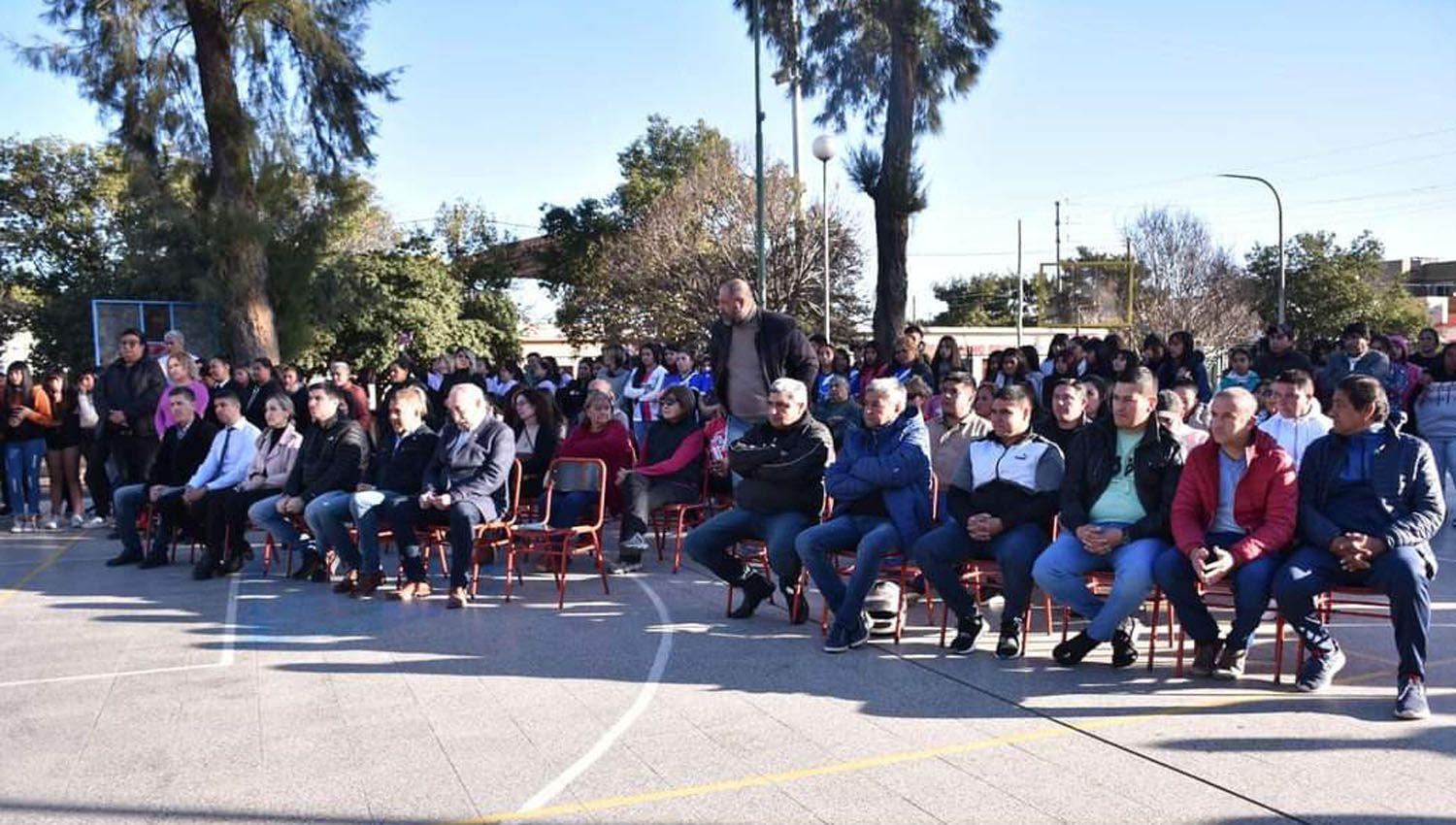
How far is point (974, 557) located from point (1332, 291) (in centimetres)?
4667

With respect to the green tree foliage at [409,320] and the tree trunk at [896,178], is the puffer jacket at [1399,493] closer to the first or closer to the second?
the tree trunk at [896,178]

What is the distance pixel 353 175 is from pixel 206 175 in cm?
228

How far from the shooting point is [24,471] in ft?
39.8

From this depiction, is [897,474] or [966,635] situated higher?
[897,474]

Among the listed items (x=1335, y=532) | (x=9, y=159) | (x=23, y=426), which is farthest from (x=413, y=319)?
(x=1335, y=532)

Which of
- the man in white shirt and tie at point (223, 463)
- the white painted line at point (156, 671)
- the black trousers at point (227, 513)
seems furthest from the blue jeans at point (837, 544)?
the man in white shirt and tie at point (223, 463)

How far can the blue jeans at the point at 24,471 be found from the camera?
39.5 ft

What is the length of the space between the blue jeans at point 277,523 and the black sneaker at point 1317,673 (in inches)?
260

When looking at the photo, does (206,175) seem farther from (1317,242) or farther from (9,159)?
(1317,242)

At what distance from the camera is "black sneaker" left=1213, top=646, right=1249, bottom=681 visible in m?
5.42

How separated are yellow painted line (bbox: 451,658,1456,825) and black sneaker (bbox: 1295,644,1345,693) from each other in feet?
0.29

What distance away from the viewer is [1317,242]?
48.0 m

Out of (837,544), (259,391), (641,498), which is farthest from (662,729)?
(259,391)

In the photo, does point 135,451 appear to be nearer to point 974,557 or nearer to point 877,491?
point 877,491
